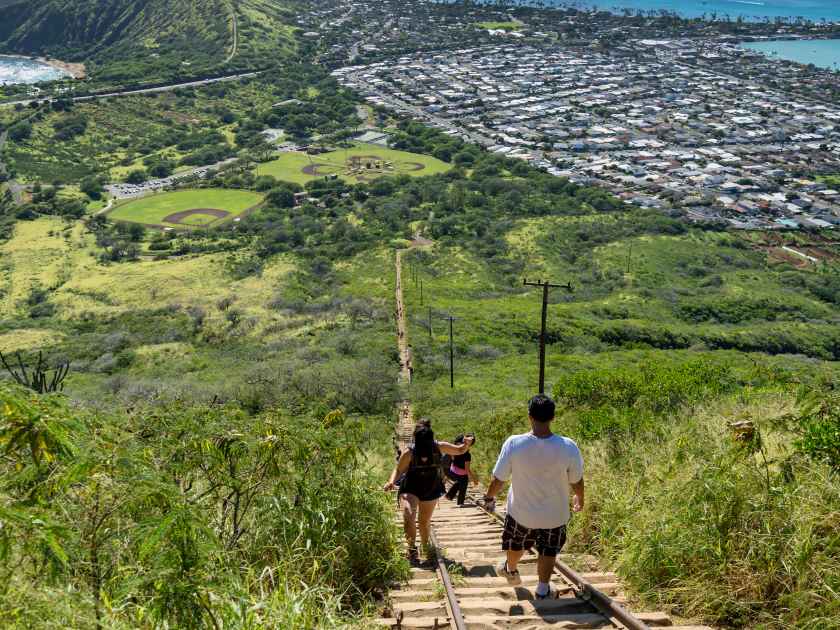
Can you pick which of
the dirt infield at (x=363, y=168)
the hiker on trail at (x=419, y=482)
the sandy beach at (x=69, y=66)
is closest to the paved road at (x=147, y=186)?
the dirt infield at (x=363, y=168)

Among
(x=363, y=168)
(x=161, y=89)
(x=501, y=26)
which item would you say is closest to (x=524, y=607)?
(x=363, y=168)

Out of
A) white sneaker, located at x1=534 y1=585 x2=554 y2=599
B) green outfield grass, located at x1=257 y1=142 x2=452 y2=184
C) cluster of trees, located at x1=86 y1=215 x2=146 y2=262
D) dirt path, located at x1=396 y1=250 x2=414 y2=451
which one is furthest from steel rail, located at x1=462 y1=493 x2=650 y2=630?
green outfield grass, located at x1=257 y1=142 x2=452 y2=184

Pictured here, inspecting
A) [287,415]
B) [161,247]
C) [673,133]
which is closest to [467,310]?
[161,247]

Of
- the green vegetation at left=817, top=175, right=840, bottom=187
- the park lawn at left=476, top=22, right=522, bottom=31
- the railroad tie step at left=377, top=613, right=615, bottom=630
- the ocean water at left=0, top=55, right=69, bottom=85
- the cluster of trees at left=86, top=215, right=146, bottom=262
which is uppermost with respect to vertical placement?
the railroad tie step at left=377, top=613, right=615, bottom=630

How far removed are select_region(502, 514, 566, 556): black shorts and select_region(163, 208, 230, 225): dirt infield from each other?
209ft

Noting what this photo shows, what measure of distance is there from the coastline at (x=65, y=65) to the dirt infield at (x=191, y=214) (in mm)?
64433

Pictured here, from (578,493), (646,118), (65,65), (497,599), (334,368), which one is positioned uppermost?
(578,493)

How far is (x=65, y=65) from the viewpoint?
128 meters

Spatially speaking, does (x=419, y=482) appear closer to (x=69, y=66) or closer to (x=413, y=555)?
(x=413, y=555)

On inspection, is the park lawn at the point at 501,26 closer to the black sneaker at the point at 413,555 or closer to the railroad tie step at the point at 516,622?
the black sneaker at the point at 413,555

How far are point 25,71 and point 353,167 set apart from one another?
78.8m

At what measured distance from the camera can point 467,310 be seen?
40.3m

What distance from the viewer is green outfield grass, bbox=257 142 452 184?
256ft

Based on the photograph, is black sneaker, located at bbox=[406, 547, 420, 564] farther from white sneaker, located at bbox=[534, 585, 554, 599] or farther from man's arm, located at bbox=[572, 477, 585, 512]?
man's arm, located at bbox=[572, 477, 585, 512]
